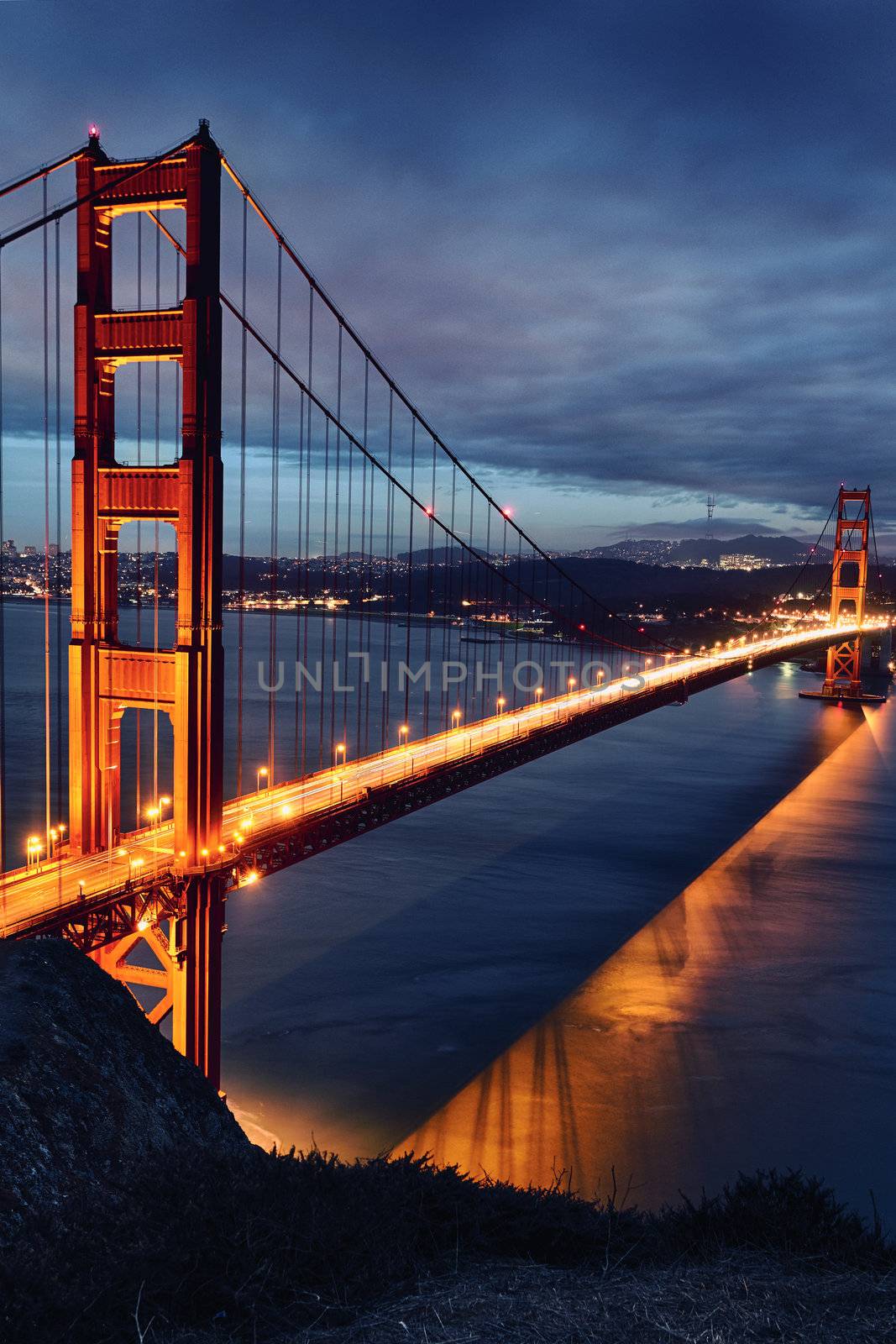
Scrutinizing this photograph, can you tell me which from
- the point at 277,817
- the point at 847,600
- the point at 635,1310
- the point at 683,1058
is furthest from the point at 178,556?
the point at 847,600

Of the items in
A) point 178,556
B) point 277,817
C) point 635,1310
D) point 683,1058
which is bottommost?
point 683,1058

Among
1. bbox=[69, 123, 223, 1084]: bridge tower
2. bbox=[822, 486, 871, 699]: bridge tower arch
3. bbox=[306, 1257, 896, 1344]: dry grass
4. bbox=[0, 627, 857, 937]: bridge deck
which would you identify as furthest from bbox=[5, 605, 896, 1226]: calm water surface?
bbox=[822, 486, 871, 699]: bridge tower arch

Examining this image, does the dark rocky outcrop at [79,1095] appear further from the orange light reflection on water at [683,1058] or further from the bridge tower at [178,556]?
the orange light reflection on water at [683,1058]

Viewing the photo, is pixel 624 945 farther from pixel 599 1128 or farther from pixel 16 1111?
pixel 16 1111

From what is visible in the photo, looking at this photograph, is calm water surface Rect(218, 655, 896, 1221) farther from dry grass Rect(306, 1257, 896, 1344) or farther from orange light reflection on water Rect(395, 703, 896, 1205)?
dry grass Rect(306, 1257, 896, 1344)

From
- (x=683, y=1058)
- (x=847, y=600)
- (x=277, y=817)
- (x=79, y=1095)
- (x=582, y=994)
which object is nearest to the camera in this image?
(x=79, y=1095)

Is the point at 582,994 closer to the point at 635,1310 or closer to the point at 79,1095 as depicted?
the point at 79,1095

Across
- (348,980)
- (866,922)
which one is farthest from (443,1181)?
(866,922)

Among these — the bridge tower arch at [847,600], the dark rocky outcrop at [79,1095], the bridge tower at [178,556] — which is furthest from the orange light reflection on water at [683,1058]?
the bridge tower arch at [847,600]
